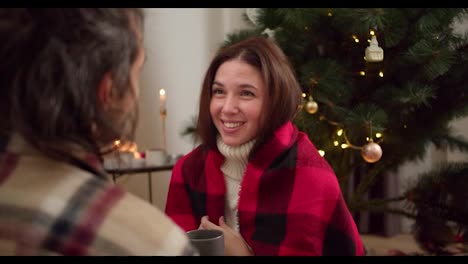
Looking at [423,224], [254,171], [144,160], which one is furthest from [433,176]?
[144,160]

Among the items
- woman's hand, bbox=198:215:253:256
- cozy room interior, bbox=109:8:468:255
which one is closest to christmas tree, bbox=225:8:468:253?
woman's hand, bbox=198:215:253:256

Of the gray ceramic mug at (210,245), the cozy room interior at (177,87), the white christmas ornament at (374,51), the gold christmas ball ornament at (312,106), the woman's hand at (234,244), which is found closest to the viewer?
the gray ceramic mug at (210,245)

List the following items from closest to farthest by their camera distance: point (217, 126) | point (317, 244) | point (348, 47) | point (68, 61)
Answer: point (68, 61) < point (317, 244) < point (217, 126) < point (348, 47)

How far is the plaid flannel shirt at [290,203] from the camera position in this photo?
1.09m

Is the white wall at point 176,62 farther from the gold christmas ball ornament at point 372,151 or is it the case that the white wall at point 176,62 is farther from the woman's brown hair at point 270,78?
the woman's brown hair at point 270,78

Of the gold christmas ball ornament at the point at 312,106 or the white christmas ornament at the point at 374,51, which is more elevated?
the white christmas ornament at the point at 374,51

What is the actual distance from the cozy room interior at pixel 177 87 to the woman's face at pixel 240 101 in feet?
4.92

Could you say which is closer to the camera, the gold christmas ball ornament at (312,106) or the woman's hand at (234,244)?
the woman's hand at (234,244)

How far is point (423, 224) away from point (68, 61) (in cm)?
171

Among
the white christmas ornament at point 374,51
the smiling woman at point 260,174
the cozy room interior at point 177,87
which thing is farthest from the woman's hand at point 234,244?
the cozy room interior at point 177,87

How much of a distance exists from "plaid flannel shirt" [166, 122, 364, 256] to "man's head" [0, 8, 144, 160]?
687 millimetres

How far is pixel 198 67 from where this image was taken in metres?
2.97

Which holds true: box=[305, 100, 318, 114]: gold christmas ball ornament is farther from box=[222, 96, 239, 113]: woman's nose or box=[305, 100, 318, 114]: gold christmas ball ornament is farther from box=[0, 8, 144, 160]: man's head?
box=[0, 8, 144, 160]: man's head

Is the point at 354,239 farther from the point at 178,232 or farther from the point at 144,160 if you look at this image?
the point at 144,160
